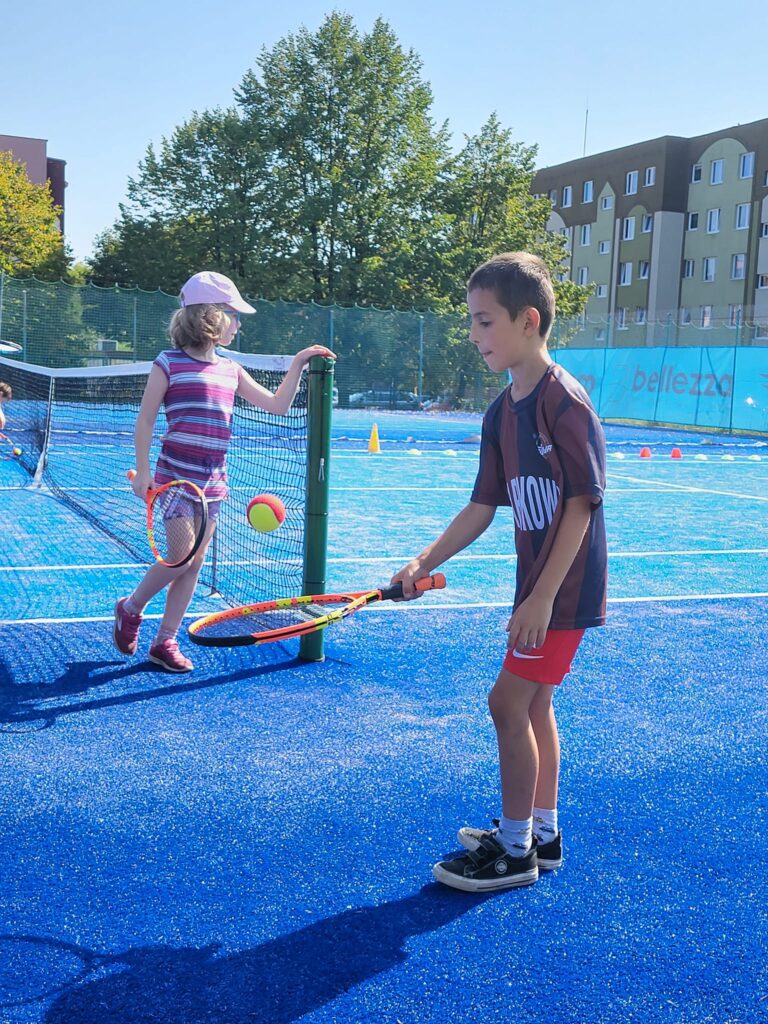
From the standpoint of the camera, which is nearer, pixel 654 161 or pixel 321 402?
pixel 321 402

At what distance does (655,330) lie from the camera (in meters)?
30.2

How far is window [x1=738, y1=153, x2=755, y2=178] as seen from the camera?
51.5 m

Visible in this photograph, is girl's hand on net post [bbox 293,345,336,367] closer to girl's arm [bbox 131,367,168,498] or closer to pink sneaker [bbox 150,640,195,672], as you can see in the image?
girl's arm [bbox 131,367,168,498]

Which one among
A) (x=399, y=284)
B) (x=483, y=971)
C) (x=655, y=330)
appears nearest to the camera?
(x=483, y=971)

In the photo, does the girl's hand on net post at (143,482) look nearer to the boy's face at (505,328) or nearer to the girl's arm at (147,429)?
the girl's arm at (147,429)

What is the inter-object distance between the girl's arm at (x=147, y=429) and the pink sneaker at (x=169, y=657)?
77cm

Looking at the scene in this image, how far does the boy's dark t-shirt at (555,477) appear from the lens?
279 centimetres

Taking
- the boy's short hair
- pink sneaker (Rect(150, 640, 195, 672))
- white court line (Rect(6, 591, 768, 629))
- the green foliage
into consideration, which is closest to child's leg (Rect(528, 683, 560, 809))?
the boy's short hair

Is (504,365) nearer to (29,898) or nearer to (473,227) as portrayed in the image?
(29,898)

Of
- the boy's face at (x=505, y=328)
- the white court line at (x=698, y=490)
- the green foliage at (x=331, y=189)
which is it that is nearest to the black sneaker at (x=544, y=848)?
the boy's face at (x=505, y=328)

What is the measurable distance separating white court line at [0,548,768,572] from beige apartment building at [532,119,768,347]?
4150 cm

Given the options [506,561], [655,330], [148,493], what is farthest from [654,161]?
[148,493]

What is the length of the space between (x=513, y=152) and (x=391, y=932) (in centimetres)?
4746

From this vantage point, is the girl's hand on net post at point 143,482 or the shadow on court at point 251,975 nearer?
the shadow on court at point 251,975
